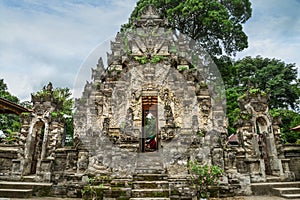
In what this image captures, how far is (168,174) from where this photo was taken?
23.4 feet

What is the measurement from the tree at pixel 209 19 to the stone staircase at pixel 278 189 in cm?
1210

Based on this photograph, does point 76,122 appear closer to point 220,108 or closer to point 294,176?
point 220,108

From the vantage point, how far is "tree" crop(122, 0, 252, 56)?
1677 cm

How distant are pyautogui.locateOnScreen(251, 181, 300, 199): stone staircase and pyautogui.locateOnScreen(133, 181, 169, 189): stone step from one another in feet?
11.7

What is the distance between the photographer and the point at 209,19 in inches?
653

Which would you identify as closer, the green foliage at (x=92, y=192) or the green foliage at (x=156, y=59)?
the green foliage at (x=92, y=192)

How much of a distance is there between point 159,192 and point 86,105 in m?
7.87

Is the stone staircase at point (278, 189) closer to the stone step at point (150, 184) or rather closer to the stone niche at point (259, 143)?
the stone niche at point (259, 143)

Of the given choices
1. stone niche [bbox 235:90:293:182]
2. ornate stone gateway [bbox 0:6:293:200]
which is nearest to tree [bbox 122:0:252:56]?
ornate stone gateway [bbox 0:6:293:200]

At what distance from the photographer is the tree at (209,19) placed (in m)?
16.8

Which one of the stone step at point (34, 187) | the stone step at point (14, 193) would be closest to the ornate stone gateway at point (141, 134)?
the stone step at point (34, 187)

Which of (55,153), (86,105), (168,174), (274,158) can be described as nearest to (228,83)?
(274,158)

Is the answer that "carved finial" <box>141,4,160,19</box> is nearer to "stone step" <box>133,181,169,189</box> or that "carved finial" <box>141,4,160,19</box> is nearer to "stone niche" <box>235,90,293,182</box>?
"stone niche" <box>235,90,293,182</box>

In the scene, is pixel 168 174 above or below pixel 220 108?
below
